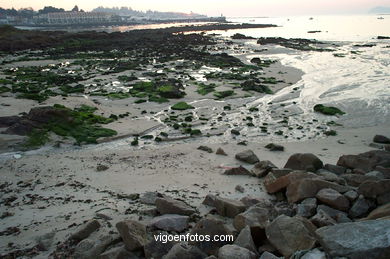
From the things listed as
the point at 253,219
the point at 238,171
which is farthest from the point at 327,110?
the point at 253,219

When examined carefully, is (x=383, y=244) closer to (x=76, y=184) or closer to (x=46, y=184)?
(x=76, y=184)

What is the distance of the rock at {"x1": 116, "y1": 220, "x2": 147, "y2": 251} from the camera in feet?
14.1

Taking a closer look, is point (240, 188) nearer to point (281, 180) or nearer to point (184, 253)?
point (281, 180)

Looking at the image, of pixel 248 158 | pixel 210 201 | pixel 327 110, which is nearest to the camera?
pixel 210 201

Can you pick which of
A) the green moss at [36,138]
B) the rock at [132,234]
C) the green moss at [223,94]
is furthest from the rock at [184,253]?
the green moss at [223,94]

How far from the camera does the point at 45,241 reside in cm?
487

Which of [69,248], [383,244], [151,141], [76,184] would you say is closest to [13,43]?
[151,141]

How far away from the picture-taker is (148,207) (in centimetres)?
584

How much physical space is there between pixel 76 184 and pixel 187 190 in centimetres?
265

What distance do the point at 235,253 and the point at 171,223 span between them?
1479mm

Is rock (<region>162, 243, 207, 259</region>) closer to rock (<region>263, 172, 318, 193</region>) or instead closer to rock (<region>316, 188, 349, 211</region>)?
rock (<region>316, 188, 349, 211</region>)

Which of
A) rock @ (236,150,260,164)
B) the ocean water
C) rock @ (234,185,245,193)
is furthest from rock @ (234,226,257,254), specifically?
the ocean water

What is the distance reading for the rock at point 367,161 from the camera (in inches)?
289

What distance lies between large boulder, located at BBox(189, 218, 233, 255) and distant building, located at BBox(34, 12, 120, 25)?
158706 millimetres
